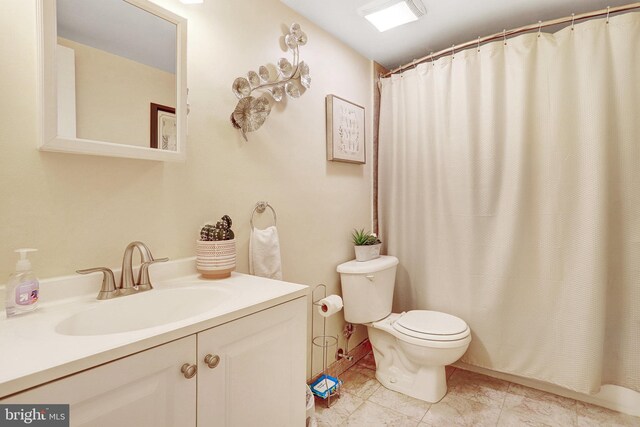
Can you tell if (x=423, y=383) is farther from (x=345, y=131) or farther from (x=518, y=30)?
(x=518, y=30)

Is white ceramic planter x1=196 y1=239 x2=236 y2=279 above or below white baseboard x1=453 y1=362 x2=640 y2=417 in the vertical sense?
above

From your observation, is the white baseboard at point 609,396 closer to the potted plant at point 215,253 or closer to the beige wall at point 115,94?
the potted plant at point 215,253

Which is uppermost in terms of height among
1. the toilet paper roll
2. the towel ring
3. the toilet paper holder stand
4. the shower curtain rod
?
the shower curtain rod

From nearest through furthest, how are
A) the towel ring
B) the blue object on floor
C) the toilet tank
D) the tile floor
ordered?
the towel ring < the tile floor < the blue object on floor < the toilet tank

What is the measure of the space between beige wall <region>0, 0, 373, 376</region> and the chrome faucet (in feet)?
0.23

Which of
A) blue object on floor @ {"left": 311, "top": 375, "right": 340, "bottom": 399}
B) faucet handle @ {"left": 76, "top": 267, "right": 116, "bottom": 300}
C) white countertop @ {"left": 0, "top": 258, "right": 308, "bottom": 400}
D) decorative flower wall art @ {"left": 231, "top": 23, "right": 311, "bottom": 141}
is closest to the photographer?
A: white countertop @ {"left": 0, "top": 258, "right": 308, "bottom": 400}

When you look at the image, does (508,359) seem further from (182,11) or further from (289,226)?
(182,11)

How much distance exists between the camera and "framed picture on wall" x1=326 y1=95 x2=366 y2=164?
2037mm

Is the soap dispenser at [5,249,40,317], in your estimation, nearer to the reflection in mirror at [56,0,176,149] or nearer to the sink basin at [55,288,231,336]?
the sink basin at [55,288,231,336]

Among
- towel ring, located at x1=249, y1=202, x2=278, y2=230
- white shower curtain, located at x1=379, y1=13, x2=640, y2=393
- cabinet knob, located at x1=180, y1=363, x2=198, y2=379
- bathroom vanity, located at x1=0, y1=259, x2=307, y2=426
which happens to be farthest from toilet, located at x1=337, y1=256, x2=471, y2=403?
cabinet knob, located at x1=180, y1=363, x2=198, y2=379

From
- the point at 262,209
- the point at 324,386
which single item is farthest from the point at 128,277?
the point at 324,386

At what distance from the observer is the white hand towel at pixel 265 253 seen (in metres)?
1.51

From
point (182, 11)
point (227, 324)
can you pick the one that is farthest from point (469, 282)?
point (182, 11)

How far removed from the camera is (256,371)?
969mm
